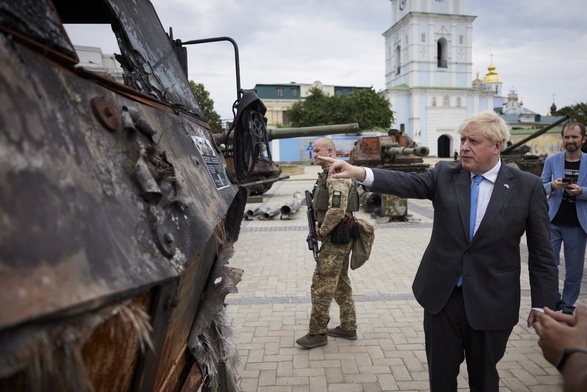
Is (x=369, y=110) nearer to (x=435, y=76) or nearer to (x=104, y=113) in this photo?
(x=435, y=76)

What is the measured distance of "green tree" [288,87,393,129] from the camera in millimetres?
38375

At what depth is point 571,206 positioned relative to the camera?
12.7ft

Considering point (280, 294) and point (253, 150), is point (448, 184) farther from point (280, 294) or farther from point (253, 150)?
point (280, 294)

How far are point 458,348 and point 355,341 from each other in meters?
1.56

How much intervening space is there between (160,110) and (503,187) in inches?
70.0

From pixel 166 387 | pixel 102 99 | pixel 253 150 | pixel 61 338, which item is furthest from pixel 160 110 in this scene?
pixel 61 338

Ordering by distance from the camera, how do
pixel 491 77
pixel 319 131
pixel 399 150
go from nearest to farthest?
pixel 319 131 → pixel 399 150 → pixel 491 77

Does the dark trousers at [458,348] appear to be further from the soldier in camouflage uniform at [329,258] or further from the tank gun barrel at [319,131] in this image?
the tank gun barrel at [319,131]

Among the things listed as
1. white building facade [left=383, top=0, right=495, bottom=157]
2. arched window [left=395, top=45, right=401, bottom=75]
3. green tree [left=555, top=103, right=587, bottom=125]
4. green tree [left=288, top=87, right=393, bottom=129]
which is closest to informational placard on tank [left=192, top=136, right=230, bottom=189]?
green tree [left=288, top=87, right=393, bottom=129]

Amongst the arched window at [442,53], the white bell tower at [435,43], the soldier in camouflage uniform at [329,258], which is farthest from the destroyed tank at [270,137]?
the arched window at [442,53]

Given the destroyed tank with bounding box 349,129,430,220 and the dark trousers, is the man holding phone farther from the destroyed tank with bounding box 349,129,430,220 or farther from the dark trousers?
the destroyed tank with bounding box 349,129,430,220

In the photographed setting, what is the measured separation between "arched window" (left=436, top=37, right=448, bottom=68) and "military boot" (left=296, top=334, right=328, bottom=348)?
51.1 metres

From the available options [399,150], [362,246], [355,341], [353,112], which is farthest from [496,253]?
[353,112]

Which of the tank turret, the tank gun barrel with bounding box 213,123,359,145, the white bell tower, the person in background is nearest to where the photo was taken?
the person in background
